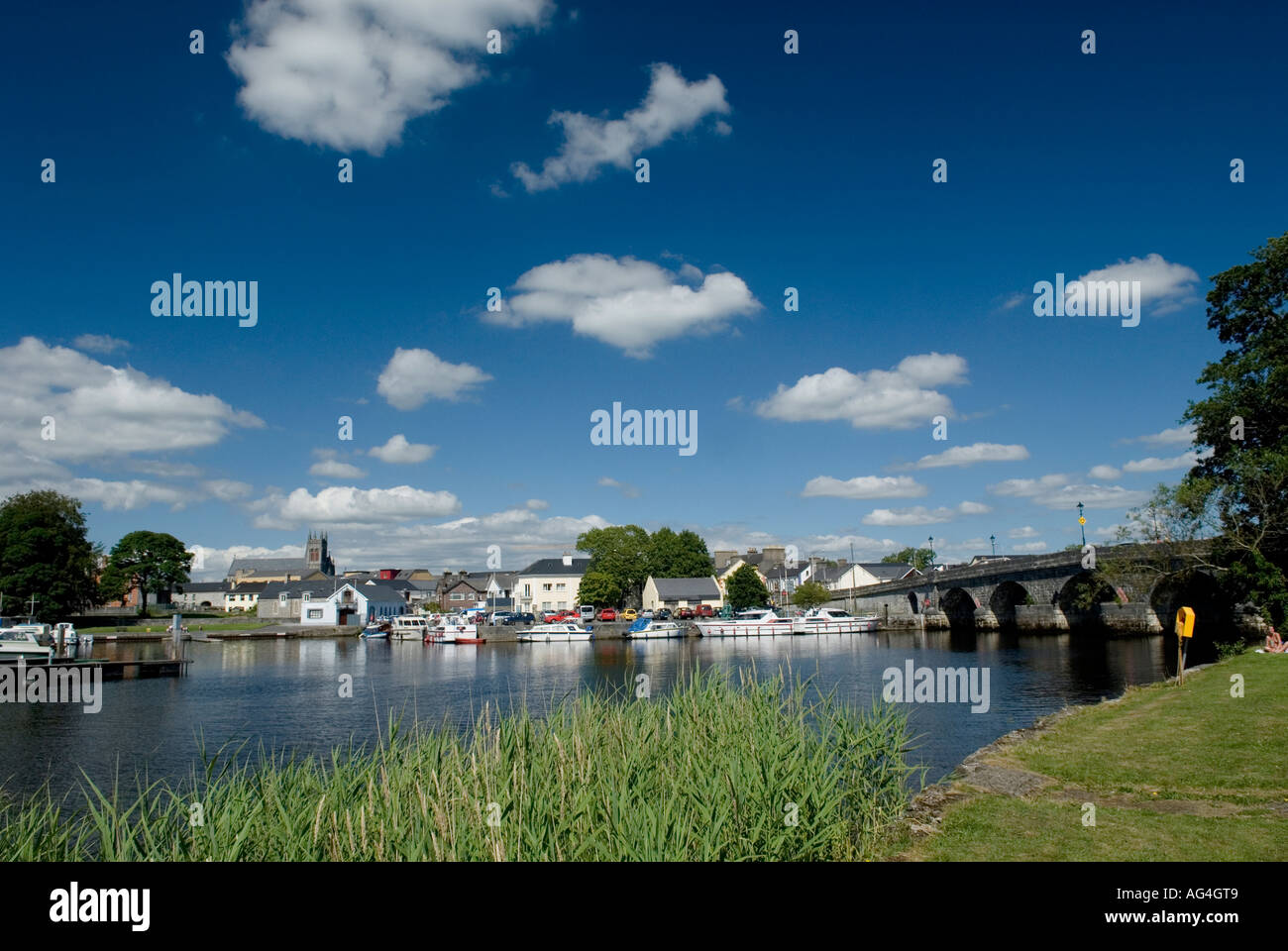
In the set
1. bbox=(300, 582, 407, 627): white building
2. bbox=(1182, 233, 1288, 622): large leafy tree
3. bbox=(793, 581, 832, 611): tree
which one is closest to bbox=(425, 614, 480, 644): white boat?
bbox=(300, 582, 407, 627): white building

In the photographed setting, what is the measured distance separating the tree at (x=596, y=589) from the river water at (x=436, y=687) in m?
34.1

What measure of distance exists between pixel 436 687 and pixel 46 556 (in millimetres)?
63055

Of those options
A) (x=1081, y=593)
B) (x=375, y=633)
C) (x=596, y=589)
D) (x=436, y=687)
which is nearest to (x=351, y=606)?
(x=375, y=633)

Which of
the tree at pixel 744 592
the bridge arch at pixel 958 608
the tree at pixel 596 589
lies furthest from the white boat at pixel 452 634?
the bridge arch at pixel 958 608

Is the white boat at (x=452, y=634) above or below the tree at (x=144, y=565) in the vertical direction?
below

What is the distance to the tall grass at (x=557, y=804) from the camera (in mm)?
8609

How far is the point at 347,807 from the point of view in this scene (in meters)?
9.75

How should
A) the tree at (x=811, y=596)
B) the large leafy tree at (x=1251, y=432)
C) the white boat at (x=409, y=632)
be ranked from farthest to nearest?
the tree at (x=811, y=596) → the white boat at (x=409, y=632) → the large leafy tree at (x=1251, y=432)

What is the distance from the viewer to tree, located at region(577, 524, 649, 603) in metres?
123

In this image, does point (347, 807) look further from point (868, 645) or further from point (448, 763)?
point (868, 645)

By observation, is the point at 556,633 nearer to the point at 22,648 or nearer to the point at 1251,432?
the point at 22,648

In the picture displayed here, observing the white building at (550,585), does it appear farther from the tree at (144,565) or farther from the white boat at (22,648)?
the white boat at (22,648)
